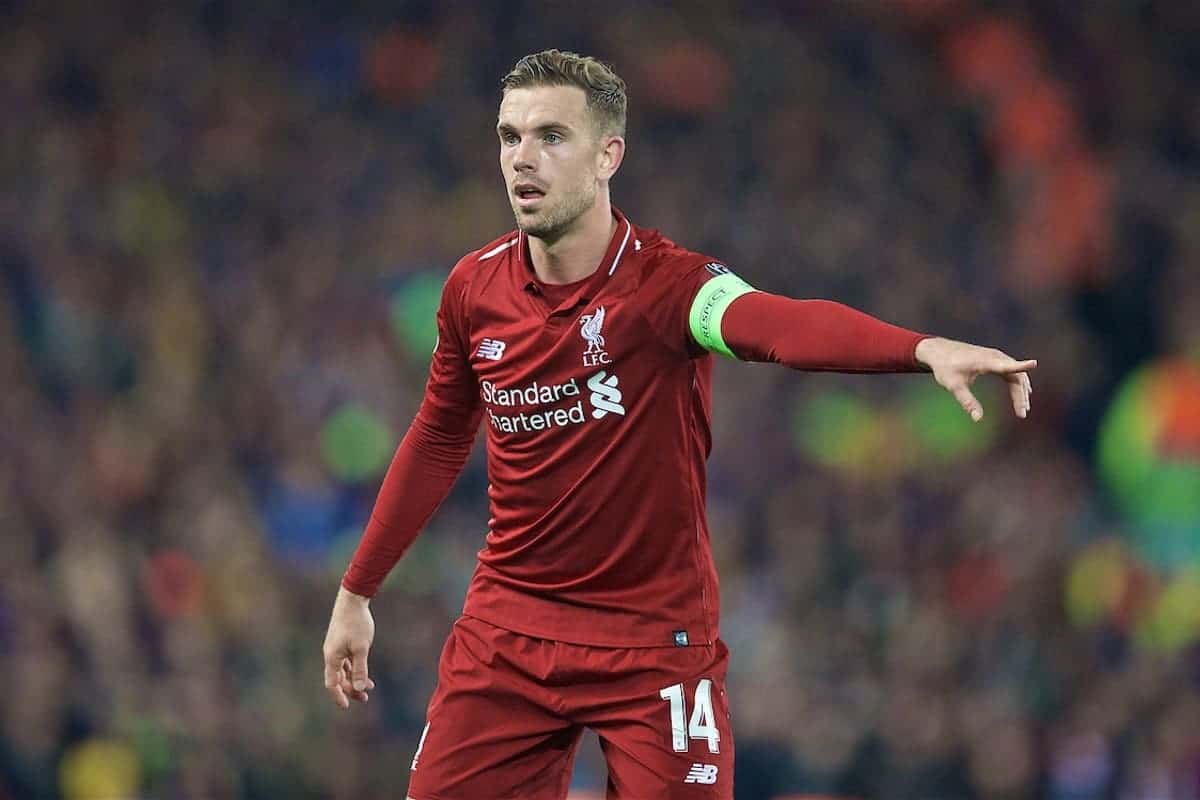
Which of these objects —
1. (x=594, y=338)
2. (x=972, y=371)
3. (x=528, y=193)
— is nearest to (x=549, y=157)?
(x=528, y=193)

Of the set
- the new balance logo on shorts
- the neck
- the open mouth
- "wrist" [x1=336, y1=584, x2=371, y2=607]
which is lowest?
the new balance logo on shorts

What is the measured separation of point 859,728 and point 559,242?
Answer: 492 centimetres

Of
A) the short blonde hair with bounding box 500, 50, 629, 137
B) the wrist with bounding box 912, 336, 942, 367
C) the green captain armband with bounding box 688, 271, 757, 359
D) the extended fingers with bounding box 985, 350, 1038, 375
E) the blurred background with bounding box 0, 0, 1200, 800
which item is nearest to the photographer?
the extended fingers with bounding box 985, 350, 1038, 375

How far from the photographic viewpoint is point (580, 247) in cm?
434

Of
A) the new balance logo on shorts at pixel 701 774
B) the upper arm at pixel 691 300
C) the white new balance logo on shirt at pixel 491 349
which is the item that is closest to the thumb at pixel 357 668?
the white new balance logo on shirt at pixel 491 349

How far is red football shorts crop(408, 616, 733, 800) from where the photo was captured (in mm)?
4199

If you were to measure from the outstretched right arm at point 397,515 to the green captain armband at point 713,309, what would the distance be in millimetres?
785

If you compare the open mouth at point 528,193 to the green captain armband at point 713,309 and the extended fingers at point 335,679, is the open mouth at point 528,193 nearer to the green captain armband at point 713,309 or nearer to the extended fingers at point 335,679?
the green captain armband at point 713,309

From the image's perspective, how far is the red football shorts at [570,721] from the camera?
420cm

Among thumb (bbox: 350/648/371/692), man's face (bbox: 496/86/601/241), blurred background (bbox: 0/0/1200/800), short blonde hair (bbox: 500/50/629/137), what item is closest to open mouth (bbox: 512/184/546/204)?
man's face (bbox: 496/86/601/241)

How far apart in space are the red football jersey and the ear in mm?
138

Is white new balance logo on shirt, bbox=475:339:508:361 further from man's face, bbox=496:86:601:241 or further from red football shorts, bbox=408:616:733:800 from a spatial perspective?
red football shorts, bbox=408:616:733:800

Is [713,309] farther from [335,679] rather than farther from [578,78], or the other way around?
[335,679]

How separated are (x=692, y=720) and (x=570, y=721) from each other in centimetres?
30
